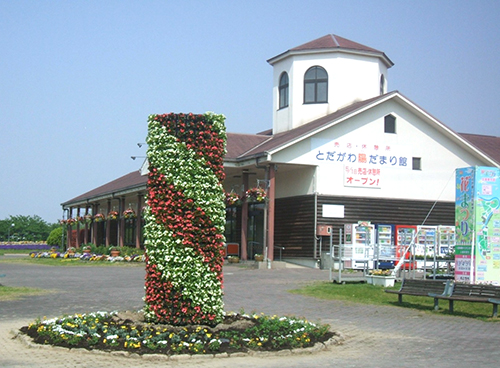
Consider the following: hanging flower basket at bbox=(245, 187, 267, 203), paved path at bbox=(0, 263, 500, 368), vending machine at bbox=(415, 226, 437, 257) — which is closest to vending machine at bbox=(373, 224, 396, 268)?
vending machine at bbox=(415, 226, 437, 257)

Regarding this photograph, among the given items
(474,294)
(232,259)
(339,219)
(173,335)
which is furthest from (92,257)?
(173,335)

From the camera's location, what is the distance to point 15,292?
19.0 m

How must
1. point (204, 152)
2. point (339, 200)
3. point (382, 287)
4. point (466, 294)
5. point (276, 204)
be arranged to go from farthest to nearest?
point (276, 204) → point (339, 200) → point (382, 287) → point (466, 294) → point (204, 152)

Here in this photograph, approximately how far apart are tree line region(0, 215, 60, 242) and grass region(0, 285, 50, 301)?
72.3 m

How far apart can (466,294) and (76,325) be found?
854cm

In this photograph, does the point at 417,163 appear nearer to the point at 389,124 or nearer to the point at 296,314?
the point at 389,124

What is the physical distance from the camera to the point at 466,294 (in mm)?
15523

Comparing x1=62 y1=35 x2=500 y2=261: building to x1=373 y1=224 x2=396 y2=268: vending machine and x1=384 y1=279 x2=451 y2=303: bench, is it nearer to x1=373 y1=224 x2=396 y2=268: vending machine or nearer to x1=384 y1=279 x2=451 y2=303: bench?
x1=373 y1=224 x2=396 y2=268: vending machine

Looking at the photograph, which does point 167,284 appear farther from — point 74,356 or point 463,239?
point 463,239

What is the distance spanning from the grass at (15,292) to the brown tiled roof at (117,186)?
814 inches

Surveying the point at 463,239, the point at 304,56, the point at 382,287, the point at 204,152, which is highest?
the point at 304,56

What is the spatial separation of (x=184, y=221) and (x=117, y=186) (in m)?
38.0

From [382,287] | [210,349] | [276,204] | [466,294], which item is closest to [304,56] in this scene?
[276,204]

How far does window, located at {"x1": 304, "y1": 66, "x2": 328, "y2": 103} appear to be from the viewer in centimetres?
3381
